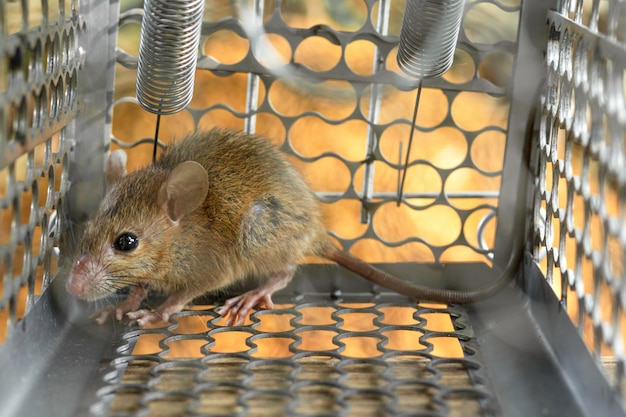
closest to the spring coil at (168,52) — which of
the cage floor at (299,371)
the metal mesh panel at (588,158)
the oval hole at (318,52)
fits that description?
the cage floor at (299,371)

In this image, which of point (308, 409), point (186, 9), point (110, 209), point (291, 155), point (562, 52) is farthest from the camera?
point (291, 155)

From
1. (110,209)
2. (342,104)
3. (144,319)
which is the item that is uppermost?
(342,104)

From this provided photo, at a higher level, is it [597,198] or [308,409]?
[597,198]

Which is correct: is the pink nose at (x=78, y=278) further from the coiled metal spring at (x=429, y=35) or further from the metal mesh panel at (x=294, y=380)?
the coiled metal spring at (x=429, y=35)

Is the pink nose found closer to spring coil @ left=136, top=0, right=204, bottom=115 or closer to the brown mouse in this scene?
the brown mouse

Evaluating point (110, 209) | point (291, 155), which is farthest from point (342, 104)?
point (110, 209)

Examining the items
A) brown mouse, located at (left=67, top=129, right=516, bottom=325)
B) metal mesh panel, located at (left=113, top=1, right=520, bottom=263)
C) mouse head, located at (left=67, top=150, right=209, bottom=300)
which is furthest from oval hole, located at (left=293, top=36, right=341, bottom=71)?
mouse head, located at (left=67, top=150, right=209, bottom=300)

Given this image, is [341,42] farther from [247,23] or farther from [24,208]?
[24,208]
